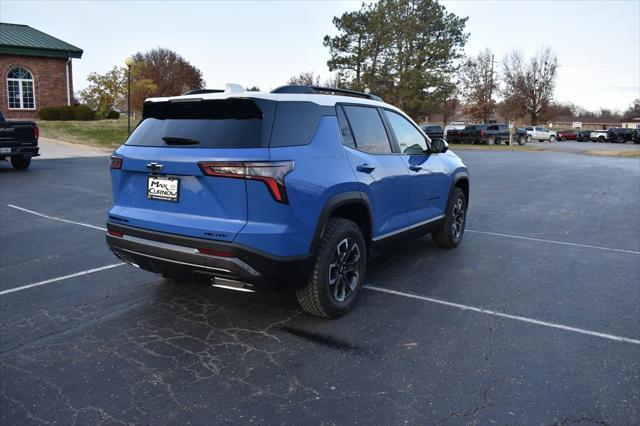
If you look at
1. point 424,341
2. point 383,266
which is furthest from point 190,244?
point 383,266

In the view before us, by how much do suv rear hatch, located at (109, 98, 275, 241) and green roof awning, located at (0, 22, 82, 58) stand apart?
36928mm

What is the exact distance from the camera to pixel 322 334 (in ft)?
12.8

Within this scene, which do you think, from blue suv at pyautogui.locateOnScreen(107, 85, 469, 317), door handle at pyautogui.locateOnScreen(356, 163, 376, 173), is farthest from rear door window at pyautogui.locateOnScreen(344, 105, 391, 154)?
door handle at pyautogui.locateOnScreen(356, 163, 376, 173)

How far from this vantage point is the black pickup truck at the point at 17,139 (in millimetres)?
14645

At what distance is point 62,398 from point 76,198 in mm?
8284

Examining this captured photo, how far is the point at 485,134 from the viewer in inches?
1650

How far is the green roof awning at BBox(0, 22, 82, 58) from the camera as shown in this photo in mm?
34312

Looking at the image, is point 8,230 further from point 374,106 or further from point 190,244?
point 374,106

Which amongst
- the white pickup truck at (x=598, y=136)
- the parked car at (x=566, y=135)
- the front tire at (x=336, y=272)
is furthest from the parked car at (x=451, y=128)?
the front tire at (x=336, y=272)

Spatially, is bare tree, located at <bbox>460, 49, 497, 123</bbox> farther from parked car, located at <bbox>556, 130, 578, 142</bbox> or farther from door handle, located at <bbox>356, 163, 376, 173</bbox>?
door handle, located at <bbox>356, 163, 376, 173</bbox>

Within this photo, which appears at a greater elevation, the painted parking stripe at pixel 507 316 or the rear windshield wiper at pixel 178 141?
the rear windshield wiper at pixel 178 141

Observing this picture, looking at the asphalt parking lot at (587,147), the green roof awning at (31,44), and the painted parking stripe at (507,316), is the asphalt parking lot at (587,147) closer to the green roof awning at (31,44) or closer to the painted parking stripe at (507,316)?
the green roof awning at (31,44)

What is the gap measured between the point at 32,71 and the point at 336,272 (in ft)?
127

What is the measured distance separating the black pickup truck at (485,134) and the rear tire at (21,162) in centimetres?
3440
